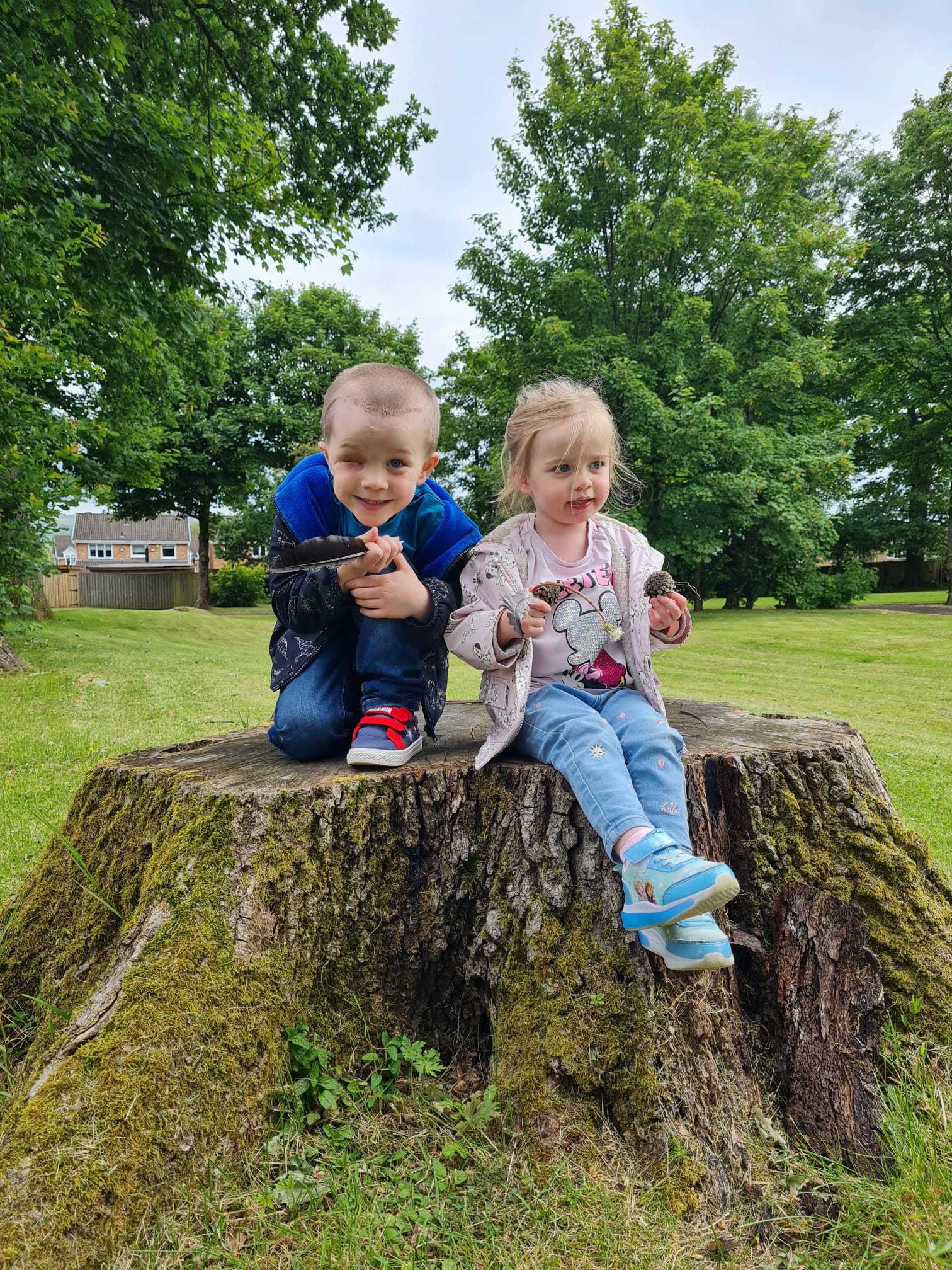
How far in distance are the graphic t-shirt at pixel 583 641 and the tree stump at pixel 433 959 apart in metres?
0.38

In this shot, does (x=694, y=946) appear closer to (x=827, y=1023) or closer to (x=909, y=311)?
(x=827, y=1023)

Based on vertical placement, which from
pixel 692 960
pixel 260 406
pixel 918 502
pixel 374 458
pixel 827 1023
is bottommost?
pixel 827 1023

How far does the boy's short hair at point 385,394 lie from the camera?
2.18 meters

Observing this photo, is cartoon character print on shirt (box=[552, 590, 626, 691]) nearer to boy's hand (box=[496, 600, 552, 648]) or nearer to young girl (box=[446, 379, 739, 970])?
young girl (box=[446, 379, 739, 970])

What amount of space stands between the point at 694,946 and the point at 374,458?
1.57m

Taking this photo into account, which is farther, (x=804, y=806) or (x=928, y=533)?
(x=928, y=533)

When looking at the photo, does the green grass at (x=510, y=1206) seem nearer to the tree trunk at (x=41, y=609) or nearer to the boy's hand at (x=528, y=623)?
the boy's hand at (x=528, y=623)

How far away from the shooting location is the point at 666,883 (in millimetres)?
1743

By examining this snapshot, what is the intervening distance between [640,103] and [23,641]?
61.3 ft

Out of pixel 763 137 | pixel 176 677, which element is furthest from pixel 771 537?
pixel 176 677

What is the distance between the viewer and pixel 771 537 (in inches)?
786

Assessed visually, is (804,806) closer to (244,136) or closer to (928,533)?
(244,136)

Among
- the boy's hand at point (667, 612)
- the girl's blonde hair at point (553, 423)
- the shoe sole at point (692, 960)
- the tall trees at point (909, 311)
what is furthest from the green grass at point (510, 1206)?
the tall trees at point (909, 311)

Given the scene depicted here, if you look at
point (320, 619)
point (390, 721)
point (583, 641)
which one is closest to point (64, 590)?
point (320, 619)
